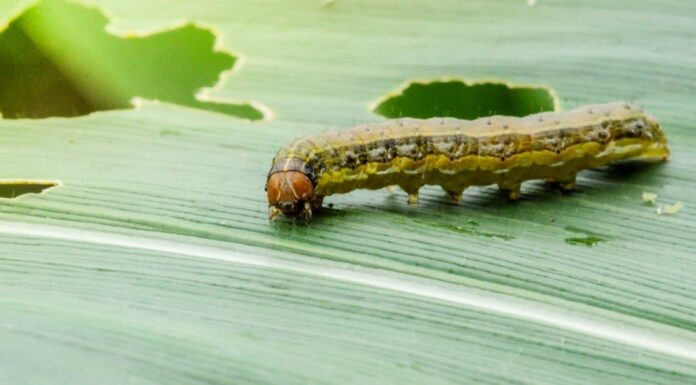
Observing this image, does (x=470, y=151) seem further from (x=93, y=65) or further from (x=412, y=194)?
(x=93, y=65)

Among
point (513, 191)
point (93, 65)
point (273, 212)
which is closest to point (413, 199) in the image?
point (513, 191)

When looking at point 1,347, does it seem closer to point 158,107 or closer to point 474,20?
point 158,107

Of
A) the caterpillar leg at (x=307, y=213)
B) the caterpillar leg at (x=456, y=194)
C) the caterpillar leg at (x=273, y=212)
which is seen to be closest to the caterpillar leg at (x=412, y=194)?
the caterpillar leg at (x=456, y=194)

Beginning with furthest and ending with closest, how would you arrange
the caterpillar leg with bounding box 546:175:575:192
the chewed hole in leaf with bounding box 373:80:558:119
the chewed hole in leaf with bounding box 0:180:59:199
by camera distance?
1. the chewed hole in leaf with bounding box 373:80:558:119
2. the caterpillar leg with bounding box 546:175:575:192
3. the chewed hole in leaf with bounding box 0:180:59:199

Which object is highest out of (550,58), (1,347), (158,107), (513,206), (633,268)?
(550,58)

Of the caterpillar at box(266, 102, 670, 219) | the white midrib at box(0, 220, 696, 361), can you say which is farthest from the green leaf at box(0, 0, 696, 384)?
the caterpillar at box(266, 102, 670, 219)

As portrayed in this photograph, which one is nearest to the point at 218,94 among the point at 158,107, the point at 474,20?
the point at 158,107

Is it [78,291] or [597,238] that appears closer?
[78,291]

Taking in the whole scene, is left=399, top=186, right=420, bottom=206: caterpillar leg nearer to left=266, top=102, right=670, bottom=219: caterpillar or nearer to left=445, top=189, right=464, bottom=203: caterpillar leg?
left=266, top=102, right=670, bottom=219: caterpillar
